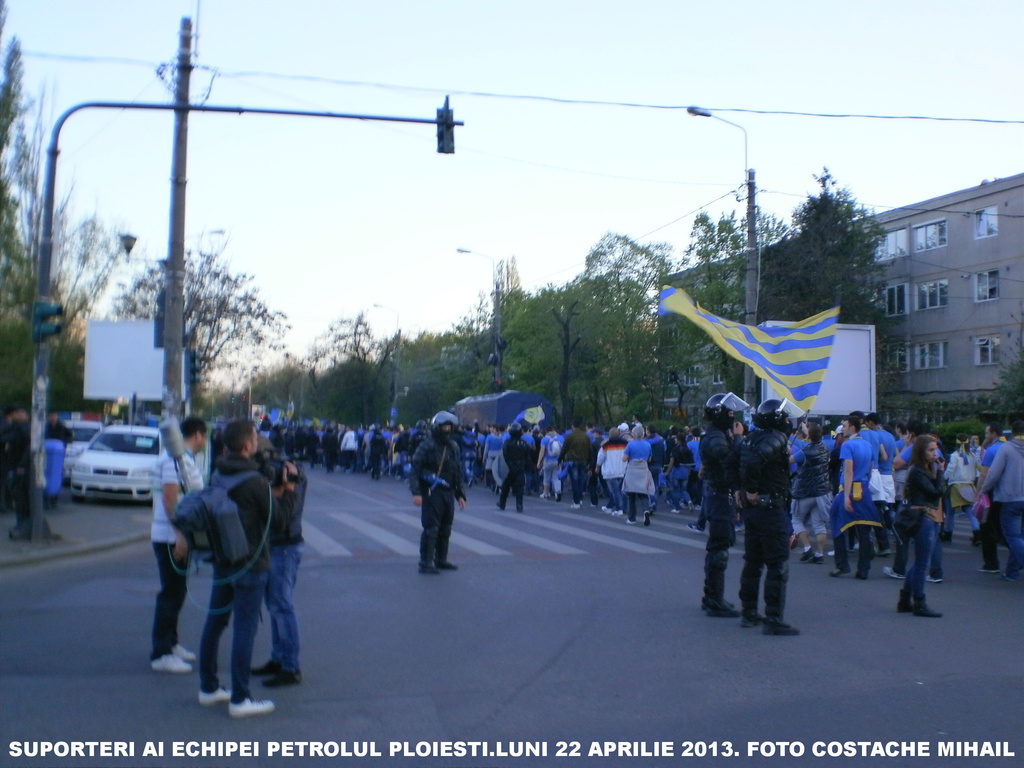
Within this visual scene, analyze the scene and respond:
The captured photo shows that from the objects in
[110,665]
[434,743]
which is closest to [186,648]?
[110,665]

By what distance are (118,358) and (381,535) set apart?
540 inches

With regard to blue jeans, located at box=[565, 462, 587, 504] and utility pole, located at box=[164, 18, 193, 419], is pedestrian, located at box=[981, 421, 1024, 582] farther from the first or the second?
utility pole, located at box=[164, 18, 193, 419]

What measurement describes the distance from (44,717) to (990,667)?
5975 mm

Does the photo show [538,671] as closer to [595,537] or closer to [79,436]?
[595,537]

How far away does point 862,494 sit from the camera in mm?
11922

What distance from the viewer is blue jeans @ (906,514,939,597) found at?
30.1 feet

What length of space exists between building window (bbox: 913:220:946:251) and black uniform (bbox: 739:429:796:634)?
1710 inches

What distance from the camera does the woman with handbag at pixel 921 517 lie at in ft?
30.2

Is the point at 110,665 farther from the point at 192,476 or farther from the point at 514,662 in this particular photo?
the point at 514,662

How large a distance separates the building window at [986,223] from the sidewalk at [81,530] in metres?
37.5

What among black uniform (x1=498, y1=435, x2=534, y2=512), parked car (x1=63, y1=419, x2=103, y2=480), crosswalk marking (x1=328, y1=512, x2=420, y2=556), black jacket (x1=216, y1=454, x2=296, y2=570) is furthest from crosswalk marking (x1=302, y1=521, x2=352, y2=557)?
parked car (x1=63, y1=419, x2=103, y2=480)

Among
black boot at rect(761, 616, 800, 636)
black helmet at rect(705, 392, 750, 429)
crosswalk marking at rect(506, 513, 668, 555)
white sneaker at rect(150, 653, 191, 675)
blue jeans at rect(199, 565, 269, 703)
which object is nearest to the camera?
blue jeans at rect(199, 565, 269, 703)

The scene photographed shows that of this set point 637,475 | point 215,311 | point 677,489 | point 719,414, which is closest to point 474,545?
point 637,475

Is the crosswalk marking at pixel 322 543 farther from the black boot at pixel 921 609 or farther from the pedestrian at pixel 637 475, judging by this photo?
the black boot at pixel 921 609
